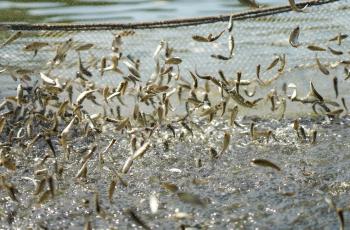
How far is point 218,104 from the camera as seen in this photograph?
17.0 ft

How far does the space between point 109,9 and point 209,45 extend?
280 centimetres

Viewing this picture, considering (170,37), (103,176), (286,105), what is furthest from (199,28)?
(103,176)

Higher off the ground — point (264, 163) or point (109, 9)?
point (109, 9)

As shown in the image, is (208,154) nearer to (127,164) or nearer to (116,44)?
(127,164)

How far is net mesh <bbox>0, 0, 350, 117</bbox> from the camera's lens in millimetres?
5906

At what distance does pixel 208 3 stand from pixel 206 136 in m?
4.64

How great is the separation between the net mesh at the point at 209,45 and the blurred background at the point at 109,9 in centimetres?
172

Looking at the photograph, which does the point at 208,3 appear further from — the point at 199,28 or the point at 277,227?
the point at 277,227

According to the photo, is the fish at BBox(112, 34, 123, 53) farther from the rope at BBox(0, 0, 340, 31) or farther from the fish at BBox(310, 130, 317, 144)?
the fish at BBox(310, 130, 317, 144)

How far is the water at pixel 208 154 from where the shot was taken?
3.74 metres

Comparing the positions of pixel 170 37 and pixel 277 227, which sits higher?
pixel 170 37

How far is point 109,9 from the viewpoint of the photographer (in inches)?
363

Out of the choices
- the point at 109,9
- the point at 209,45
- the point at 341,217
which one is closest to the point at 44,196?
the point at 341,217

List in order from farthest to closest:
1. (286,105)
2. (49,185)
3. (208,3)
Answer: (208,3) → (286,105) → (49,185)
